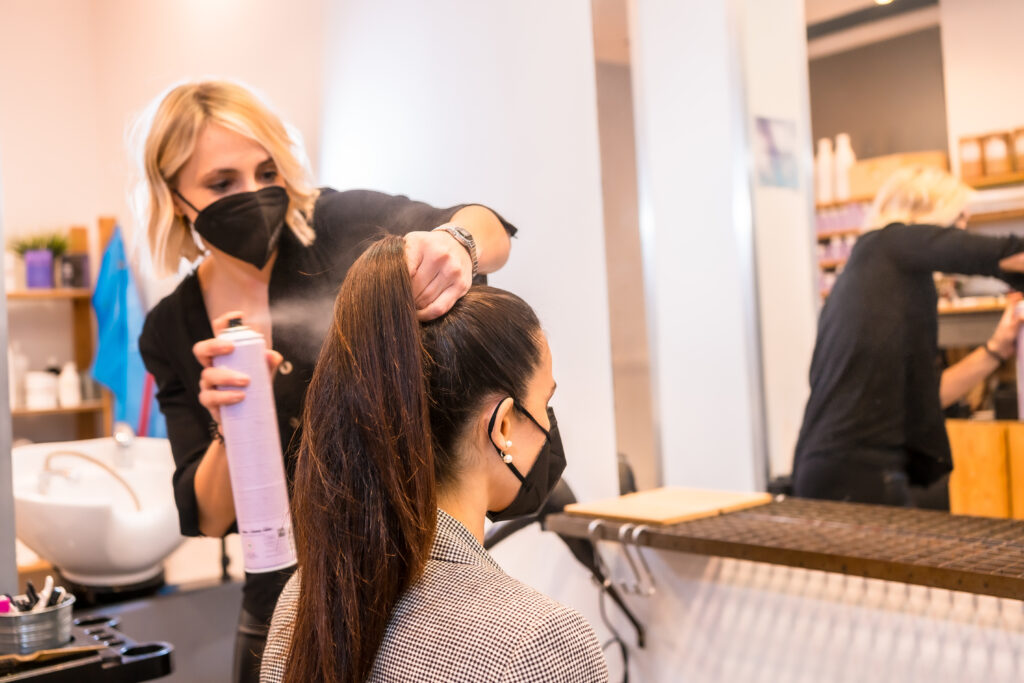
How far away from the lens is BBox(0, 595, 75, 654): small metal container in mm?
1316

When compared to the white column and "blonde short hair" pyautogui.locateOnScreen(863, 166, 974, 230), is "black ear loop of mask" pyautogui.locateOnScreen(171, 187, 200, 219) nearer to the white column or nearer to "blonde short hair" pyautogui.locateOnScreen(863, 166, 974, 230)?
the white column

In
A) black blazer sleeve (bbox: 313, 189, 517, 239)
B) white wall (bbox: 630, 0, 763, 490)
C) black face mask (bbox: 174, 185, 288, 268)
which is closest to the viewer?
black blazer sleeve (bbox: 313, 189, 517, 239)

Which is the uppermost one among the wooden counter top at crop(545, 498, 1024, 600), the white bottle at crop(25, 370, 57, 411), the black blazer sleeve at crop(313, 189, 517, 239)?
the black blazer sleeve at crop(313, 189, 517, 239)

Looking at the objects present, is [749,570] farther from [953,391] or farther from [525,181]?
[525,181]

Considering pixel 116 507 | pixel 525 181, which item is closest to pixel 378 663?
pixel 525 181

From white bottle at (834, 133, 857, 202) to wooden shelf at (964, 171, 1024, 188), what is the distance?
0.30 meters

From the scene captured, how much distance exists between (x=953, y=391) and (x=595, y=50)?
104 centimetres

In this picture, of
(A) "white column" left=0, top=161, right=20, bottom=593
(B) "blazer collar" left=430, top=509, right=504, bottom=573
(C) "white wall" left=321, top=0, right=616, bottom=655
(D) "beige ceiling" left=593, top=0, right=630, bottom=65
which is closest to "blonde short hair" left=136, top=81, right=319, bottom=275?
(C) "white wall" left=321, top=0, right=616, bottom=655

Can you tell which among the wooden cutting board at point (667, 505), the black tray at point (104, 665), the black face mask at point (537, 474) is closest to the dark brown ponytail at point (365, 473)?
the black face mask at point (537, 474)

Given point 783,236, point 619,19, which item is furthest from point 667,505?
point 619,19

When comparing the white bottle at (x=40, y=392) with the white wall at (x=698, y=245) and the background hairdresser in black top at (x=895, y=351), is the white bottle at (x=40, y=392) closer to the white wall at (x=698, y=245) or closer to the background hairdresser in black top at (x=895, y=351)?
the white wall at (x=698, y=245)

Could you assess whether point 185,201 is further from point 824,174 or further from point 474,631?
point 824,174

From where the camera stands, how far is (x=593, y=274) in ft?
4.47

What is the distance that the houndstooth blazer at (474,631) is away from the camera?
0.85 meters
